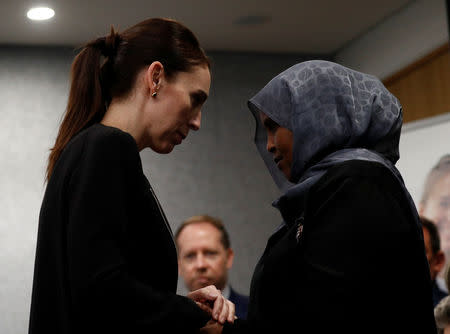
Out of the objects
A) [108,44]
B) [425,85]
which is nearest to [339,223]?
[108,44]

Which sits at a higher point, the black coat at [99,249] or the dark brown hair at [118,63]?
the dark brown hair at [118,63]

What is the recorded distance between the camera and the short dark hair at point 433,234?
142 inches

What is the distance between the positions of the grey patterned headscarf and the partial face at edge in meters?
0.02

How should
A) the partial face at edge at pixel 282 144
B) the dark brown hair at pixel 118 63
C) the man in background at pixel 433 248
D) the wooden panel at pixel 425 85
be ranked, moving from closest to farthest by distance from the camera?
the dark brown hair at pixel 118 63 < the partial face at edge at pixel 282 144 < the man in background at pixel 433 248 < the wooden panel at pixel 425 85

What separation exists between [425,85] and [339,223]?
12.3 ft

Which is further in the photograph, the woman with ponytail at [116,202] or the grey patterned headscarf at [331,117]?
the grey patterned headscarf at [331,117]

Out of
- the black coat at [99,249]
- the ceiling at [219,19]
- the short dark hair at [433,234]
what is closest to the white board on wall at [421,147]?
the short dark hair at [433,234]

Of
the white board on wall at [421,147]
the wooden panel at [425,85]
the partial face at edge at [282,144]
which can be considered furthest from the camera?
the wooden panel at [425,85]

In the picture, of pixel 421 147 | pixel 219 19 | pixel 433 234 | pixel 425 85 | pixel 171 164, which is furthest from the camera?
pixel 171 164

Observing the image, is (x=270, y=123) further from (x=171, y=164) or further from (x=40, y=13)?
(x=171, y=164)

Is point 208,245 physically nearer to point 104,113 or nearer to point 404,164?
point 404,164

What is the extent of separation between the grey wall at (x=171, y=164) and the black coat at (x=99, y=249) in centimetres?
418

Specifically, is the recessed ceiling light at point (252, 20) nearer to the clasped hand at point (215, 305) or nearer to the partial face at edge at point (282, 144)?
the partial face at edge at point (282, 144)

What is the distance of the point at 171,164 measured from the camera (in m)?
5.80
